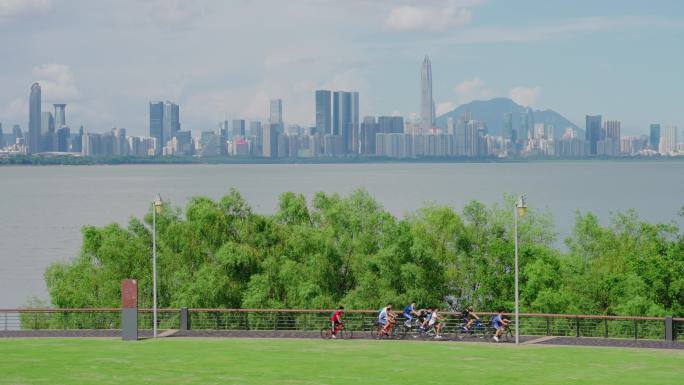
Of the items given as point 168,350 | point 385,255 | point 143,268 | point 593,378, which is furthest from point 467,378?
point 143,268

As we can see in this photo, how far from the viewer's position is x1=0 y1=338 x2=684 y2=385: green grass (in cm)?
2920

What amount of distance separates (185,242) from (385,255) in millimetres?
13389

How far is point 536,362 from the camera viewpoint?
107 feet

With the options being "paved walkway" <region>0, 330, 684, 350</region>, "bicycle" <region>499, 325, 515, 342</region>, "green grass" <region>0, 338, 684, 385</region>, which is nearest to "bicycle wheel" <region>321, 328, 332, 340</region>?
"paved walkway" <region>0, 330, 684, 350</region>

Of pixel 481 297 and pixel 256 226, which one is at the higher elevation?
pixel 256 226

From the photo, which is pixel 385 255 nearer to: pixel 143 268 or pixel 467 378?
pixel 143 268

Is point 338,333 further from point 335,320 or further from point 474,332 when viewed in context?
point 474,332

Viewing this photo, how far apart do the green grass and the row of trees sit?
21.2m

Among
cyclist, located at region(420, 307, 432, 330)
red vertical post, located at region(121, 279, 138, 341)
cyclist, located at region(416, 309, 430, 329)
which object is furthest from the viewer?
cyclist, located at region(416, 309, 430, 329)

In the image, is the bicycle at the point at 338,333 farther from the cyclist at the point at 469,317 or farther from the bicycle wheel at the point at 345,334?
the cyclist at the point at 469,317

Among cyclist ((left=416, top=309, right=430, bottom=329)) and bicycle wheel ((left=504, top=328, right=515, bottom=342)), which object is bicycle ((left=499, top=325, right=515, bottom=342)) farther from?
cyclist ((left=416, top=309, right=430, bottom=329))

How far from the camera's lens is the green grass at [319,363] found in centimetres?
2920

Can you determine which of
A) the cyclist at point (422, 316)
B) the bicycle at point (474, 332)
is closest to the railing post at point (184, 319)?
the cyclist at point (422, 316)

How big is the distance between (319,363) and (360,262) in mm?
30539
